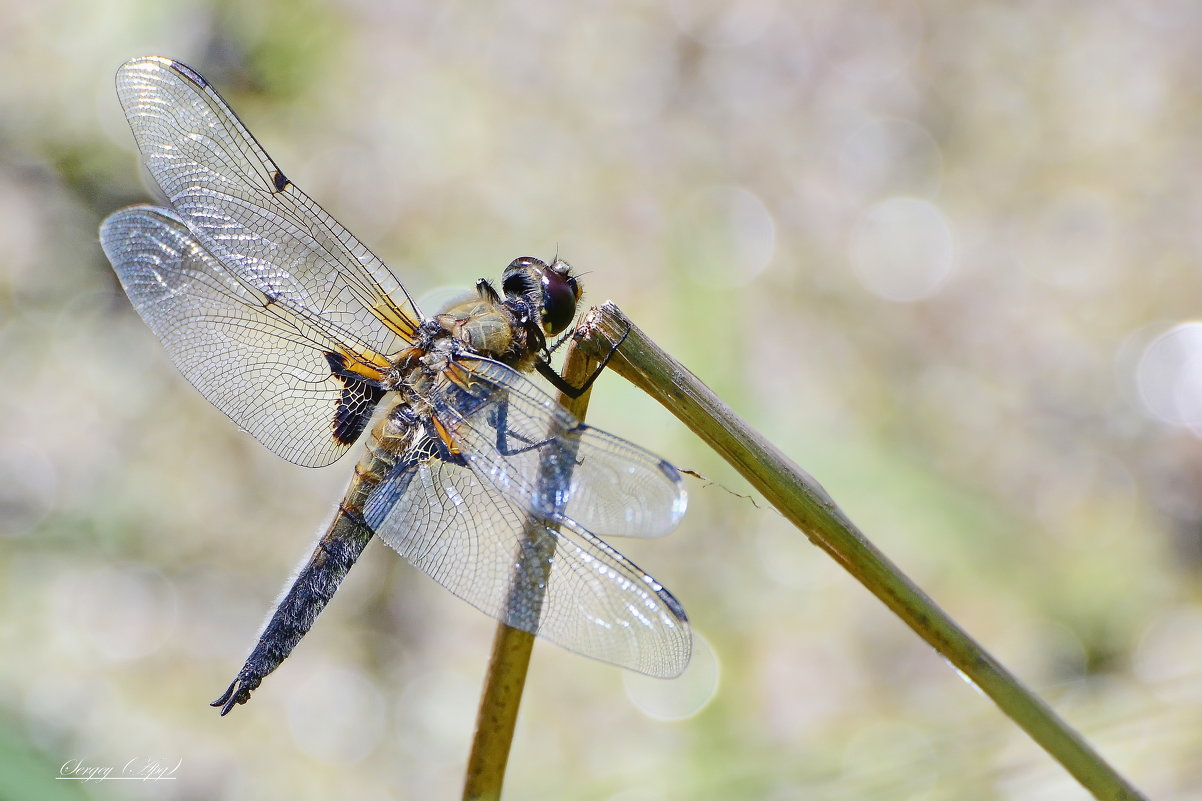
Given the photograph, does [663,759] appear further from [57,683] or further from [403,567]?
[57,683]

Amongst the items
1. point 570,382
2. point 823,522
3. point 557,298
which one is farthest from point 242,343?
point 823,522

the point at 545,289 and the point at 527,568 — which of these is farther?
the point at 545,289

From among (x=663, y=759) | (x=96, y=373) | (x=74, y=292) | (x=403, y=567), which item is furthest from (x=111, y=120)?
(x=663, y=759)

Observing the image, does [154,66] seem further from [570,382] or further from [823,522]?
[823,522]

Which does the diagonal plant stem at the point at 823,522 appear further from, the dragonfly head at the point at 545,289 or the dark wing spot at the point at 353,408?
the dark wing spot at the point at 353,408

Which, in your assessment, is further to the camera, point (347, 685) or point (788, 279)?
point (788, 279)

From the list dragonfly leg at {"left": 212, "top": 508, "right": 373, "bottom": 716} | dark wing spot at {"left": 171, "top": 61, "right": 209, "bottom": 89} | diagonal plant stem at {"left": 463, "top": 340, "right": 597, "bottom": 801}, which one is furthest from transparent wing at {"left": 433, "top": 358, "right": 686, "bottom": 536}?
dark wing spot at {"left": 171, "top": 61, "right": 209, "bottom": 89}
